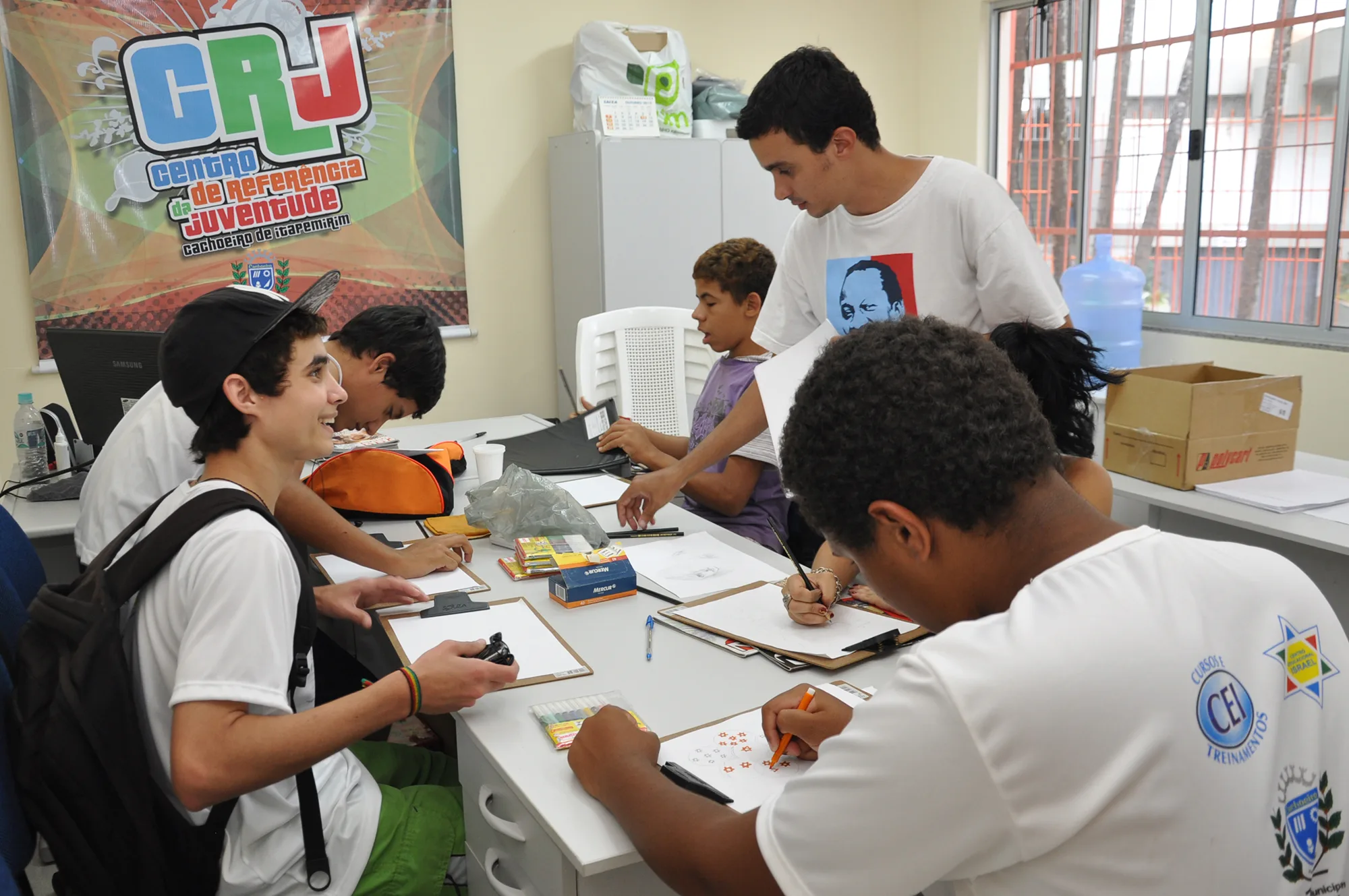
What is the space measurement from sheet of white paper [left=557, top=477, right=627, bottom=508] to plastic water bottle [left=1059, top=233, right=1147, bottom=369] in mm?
2736

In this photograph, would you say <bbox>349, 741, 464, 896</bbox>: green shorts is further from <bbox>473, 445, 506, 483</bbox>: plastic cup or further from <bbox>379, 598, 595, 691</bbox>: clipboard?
<bbox>473, 445, 506, 483</bbox>: plastic cup

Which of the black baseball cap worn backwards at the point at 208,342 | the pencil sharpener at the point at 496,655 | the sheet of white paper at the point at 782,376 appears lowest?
the pencil sharpener at the point at 496,655

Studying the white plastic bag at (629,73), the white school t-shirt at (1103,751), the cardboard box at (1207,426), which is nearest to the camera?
the white school t-shirt at (1103,751)

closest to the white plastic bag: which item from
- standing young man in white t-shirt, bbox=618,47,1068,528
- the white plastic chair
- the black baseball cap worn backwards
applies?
the white plastic chair

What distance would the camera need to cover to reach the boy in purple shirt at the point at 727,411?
2381mm

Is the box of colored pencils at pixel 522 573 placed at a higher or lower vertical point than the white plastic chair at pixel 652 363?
lower

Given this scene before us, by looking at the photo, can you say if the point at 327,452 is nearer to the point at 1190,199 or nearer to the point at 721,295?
the point at 721,295

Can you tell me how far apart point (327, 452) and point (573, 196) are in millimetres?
3154

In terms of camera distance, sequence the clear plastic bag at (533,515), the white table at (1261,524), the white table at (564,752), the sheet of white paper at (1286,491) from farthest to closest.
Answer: the sheet of white paper at (1286,491)
the white table at (1261,524)
the clear plastic bag at (533,515)
the white table at (564,752)

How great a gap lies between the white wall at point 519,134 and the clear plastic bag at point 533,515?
2.52 meters

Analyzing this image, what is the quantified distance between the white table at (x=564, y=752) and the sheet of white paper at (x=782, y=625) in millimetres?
50

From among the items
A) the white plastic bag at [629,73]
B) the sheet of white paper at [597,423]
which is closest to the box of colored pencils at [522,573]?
the sheet of white paper at [597,423]

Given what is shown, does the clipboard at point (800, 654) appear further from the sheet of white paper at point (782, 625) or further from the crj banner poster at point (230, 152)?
the crj banner poster at point (230, 152)

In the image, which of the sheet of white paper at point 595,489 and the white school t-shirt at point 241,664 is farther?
the sheet of white paper at point 595,489
